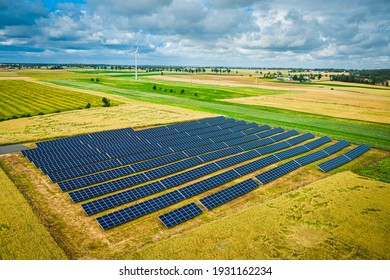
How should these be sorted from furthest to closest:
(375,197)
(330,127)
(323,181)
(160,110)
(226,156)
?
1. (160,110)
2. (330,127)
3. (226,156)
4. (323,181)
5. (375,197)

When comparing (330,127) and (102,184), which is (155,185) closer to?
(102,184)

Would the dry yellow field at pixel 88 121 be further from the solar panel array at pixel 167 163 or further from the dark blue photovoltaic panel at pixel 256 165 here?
the dark blue photovoltaic panel at pixel 256 165

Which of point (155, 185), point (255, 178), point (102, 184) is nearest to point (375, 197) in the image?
point (255, 178)

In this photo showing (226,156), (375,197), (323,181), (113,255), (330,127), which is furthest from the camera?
(330,127)

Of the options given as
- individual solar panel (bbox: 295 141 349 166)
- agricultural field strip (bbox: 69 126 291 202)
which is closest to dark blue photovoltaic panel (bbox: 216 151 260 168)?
agricultural field strip (bbox: 69 126 291 202)

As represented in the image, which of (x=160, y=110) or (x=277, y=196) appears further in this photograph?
(x=160, y=110)

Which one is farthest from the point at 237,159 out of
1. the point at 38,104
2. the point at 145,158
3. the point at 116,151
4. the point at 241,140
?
the point at 38,104

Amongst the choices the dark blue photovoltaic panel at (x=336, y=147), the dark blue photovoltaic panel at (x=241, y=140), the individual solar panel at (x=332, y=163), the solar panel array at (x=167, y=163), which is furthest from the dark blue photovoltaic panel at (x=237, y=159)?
the dark blue photovoltaic panel at (x=336, y=147)

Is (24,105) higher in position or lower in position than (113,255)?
higher

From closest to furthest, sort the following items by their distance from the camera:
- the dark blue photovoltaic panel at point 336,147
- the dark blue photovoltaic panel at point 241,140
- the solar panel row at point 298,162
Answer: the solar panel row at point 298,162
the dark blue photovoltaic panel at point 336,147
the dark blue photovoltaic panel at point 241,140
